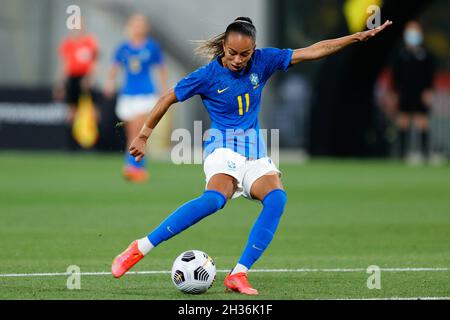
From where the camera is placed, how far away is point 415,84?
2344 centimetres

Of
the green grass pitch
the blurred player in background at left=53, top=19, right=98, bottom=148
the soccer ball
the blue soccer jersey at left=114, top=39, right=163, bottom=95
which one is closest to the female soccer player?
the soccer ball

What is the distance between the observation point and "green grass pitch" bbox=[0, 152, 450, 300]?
8195 mm

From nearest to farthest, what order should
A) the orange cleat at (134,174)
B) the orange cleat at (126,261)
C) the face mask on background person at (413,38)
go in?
the orange cleat at (126,261) < the orange cleat at (134,174) < the face mask on background person at (413,38)

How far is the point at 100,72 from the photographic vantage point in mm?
26719

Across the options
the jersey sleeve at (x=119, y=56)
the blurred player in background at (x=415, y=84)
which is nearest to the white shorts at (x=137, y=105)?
the jersey sleeve at (x=119, y=56)

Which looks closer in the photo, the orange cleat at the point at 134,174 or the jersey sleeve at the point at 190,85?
the jersey sleeve at the point at 190,85

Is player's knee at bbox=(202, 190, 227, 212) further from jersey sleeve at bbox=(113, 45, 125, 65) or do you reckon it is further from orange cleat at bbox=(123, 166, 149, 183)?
jersey sleeve at bbox=(113, 45, 125, 65)

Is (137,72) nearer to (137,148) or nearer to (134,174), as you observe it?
(134,174)

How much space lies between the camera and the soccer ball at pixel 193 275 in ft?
25.9

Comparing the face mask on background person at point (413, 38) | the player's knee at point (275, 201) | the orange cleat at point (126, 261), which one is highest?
the face mask on background person at point (413, 38)

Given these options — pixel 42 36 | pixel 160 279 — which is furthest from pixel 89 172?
pixel 160 279

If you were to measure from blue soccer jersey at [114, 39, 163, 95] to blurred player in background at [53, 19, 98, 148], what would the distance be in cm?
599

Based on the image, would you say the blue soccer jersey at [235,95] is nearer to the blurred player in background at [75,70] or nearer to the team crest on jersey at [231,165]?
the team crest on jersey at [231,165]

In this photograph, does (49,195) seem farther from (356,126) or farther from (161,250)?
(356,126)
